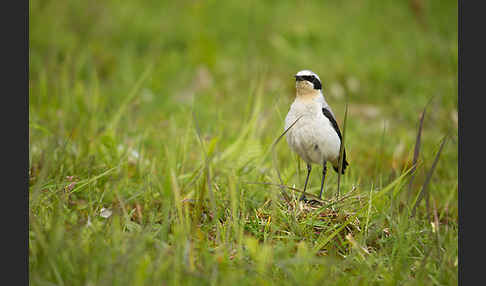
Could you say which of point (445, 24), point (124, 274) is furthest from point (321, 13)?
point (124, 274)

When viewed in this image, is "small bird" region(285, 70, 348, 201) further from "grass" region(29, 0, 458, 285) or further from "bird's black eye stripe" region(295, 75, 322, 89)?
"grass" region(29, 0, 458, 285)

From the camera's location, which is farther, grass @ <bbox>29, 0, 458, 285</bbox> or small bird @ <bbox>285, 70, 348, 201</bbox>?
small bird @ <bbox>285, 70, 348, 201</bbox>

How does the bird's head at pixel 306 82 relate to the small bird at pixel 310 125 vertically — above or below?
above

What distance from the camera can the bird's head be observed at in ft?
10.1

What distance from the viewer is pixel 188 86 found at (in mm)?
6543

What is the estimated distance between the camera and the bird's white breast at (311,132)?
10.0 ft

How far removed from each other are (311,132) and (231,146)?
866mm

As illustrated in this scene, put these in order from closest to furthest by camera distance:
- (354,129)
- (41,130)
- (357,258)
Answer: (357,258)
(41,130)
(354,129)

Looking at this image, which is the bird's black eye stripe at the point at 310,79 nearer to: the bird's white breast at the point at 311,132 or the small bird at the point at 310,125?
the small bird at the point at 310,125

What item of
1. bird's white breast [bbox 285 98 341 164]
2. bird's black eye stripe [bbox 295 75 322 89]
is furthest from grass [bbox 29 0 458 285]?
bird's black eye stripe [bbox 295 75 322 89]

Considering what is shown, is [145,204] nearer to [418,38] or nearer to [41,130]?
[41,130]

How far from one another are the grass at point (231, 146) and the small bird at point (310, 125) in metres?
0.25

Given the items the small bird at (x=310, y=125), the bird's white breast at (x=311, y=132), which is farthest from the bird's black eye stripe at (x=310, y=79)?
the bird's white breast at (x=311, y=132)

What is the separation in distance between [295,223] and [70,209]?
1.35 metres
